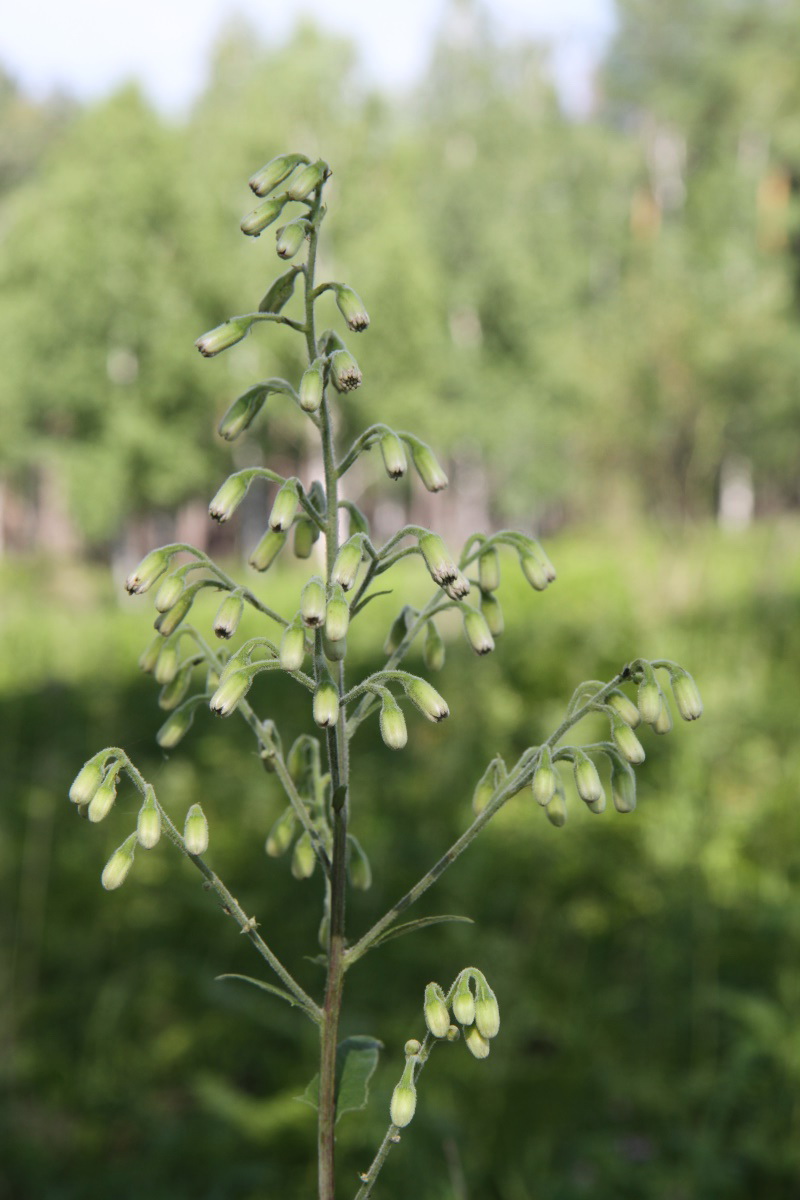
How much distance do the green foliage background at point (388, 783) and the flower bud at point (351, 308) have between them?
1.36 meters

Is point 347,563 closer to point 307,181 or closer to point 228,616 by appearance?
point 228,616

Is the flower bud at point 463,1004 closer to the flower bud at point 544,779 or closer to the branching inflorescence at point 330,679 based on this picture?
the branching inflorescence at point 330,679

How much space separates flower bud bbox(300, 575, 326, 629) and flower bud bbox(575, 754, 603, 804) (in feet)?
1.27

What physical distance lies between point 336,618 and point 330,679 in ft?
0.23

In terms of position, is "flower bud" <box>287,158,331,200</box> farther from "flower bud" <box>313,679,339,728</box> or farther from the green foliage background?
the green foliage background

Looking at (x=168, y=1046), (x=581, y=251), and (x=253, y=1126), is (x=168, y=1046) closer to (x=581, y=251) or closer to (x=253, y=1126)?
(x=253, y=1126)

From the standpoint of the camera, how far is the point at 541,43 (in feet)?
130

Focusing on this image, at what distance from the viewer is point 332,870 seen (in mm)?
1326

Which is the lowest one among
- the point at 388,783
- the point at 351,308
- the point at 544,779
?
the point at 544,779

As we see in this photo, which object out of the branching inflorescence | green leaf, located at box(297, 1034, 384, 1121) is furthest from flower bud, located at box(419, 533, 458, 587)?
green leaf, located at box(297, 1034, 384, 1121)

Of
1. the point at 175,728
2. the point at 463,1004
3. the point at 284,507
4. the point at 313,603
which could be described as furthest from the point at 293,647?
the point at 463,1004

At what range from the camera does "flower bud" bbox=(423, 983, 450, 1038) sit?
4.42 feet

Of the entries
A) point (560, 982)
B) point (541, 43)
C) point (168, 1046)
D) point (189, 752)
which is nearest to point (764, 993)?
point (560, 982)

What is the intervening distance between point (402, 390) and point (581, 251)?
13466 mm
